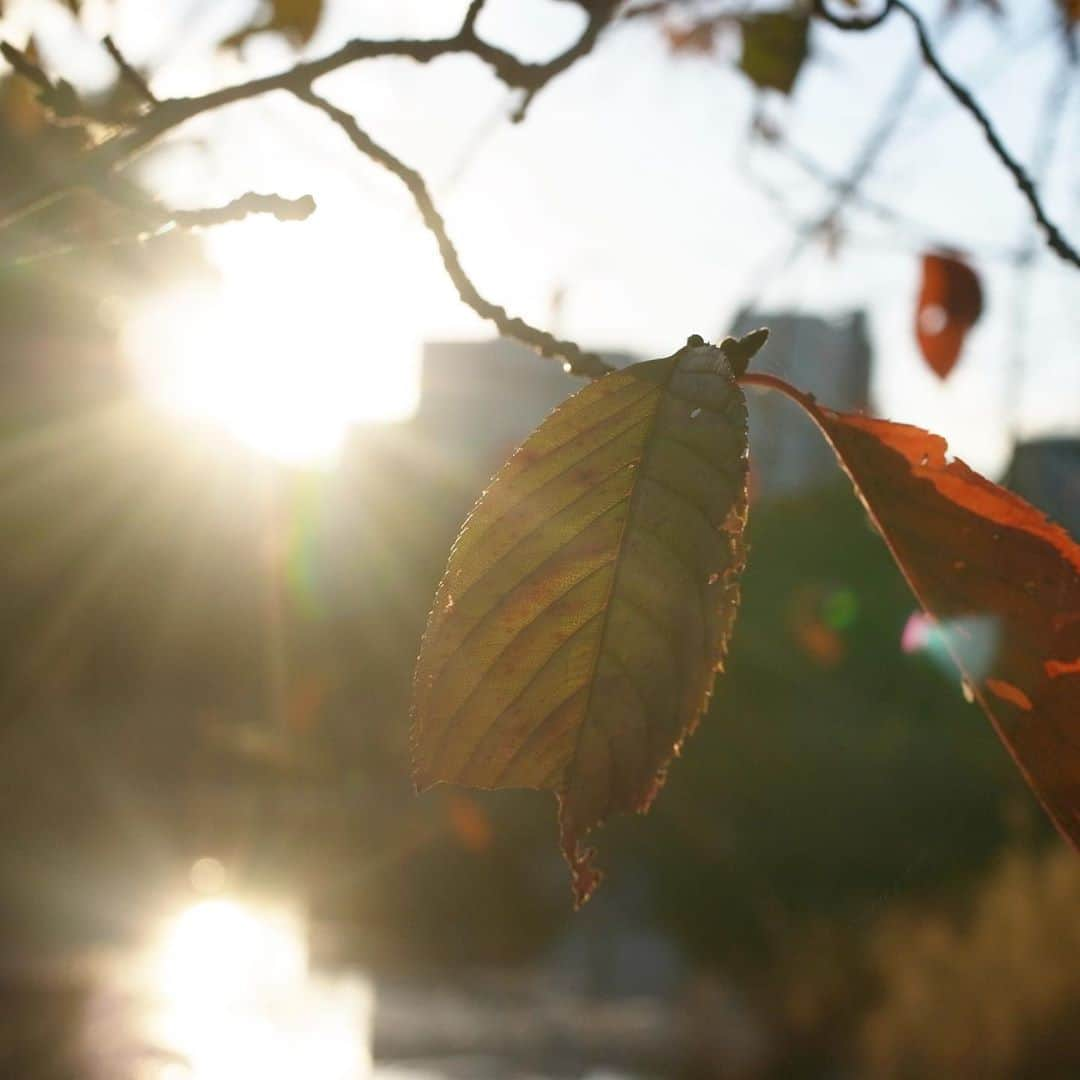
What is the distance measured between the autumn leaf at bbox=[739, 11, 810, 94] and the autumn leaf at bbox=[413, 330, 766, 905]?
0.82 meters

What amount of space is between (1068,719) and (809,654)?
13578 mm

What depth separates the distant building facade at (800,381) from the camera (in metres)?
0.78

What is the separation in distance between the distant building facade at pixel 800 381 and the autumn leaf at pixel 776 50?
0.22m

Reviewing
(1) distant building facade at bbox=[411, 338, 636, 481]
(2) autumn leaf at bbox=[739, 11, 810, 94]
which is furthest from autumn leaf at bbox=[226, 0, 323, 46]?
(1) distant building facade at bbox=[411, 338, 636, 481]

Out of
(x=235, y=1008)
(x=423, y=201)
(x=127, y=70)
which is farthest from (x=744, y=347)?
(x=235, y=1008)

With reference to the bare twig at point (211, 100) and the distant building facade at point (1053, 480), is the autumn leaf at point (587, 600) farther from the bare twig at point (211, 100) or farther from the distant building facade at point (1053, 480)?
the distant building facade at point (1053, 480)

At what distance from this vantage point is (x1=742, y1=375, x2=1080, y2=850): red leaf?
0.47m

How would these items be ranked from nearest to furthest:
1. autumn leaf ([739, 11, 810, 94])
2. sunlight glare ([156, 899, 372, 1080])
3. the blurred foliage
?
autumn leaf ([739, 11, 810, 94]), the blurred foliage, sunlight glare ([156, 899, 372, 1080])

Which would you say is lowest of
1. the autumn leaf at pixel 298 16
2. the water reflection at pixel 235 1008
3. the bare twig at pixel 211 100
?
the bare twig at pixel 211 100

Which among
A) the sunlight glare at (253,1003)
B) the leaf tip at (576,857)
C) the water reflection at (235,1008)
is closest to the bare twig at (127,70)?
the leaf tip at (576,857)

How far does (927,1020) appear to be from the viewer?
6.03m

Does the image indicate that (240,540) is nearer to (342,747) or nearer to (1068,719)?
(342,747)

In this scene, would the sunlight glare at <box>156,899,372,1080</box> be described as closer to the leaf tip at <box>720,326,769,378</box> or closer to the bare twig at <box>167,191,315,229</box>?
the bare twig at <box>167,191,315,229</box>

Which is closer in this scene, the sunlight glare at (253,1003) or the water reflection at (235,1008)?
the water reflection at (235,1008)
